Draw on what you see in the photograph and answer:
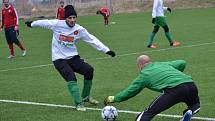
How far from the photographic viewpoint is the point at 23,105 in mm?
9695

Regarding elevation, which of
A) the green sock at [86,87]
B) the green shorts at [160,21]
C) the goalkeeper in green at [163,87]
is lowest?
the green shorts at [160,21]

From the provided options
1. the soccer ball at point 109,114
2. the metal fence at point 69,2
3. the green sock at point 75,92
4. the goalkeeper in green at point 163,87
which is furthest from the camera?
the metal fence at point 69,2

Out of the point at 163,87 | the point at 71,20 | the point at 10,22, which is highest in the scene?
the point at 71,20

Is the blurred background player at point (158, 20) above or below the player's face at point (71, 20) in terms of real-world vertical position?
below

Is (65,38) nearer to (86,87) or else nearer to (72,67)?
(72,67)

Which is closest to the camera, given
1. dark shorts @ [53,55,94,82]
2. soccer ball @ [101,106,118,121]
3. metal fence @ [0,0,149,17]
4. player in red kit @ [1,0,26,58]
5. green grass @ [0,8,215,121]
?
soccer ball @ [101,106,118,121]

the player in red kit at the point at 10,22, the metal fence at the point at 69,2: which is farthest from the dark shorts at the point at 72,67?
the metal fence at the point at 69,2

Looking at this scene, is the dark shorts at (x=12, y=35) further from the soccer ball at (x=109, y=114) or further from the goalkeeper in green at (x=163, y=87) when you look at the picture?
the goalkeeper in green at (x=163, y=87)

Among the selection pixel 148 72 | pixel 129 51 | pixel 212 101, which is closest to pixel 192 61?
pixel 129 51

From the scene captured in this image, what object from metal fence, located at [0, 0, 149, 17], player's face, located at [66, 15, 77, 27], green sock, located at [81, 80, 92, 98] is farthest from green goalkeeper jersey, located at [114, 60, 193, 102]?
metal fence, located at [0, 0, 149, 17]

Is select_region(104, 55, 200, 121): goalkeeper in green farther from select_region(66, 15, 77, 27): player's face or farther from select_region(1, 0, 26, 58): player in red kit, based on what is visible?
select_region(1, 0, 26, 58): player in red kit

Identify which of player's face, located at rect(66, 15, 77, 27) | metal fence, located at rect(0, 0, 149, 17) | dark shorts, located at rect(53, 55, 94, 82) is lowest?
metal fence, located at rect(0, 0, 149, 17)

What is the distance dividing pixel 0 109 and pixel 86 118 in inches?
74.7

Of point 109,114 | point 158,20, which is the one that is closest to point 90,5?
point 158,20
